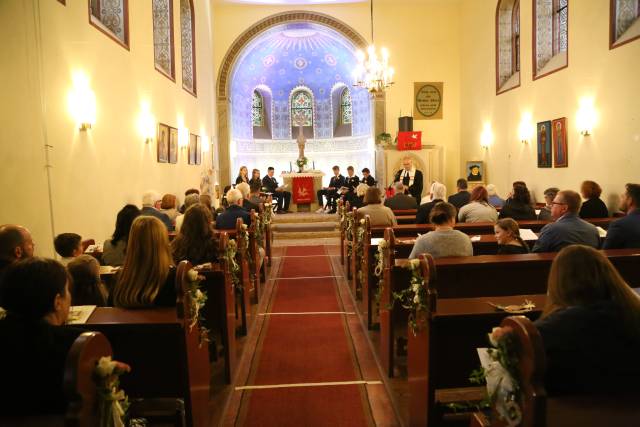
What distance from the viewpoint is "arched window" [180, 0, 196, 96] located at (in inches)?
459

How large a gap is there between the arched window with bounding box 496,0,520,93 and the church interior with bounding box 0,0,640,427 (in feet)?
0.19

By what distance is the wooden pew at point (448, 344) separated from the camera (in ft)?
8.50

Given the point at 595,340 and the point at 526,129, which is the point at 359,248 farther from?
the point at 526,129

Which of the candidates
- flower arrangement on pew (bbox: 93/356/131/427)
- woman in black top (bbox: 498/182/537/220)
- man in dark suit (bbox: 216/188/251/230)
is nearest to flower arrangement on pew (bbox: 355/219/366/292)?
man in dark suit (bbox: 216/188/251/230)

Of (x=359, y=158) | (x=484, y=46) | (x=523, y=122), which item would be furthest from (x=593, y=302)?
(x=359, y=158)

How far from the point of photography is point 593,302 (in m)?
1.88

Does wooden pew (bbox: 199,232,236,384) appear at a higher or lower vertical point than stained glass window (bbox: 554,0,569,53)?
lower

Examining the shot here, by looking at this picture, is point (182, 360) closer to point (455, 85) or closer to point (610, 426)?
point (610, 426)

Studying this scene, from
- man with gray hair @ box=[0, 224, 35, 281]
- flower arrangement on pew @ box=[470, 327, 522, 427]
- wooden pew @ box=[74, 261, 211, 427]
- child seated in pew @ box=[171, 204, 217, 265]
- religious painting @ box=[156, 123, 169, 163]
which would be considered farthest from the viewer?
religious painting @ box=[156, 123, 169, 163]

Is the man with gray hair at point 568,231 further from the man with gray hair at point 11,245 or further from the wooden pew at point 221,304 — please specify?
the man with gray hair at point 11,245

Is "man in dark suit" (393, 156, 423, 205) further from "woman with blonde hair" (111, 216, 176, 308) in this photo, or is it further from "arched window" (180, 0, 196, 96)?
"woman with blonde hair" (111, 216, 176, 308)

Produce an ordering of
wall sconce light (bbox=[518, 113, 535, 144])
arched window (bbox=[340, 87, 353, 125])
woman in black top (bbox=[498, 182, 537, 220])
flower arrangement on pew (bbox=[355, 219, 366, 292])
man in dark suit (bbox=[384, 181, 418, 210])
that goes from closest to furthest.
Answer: flower arrangement on pew (bbox=[355, 219, 366, 292])
woman in black top (bbox=[498, 182, 537, 220])
man in dark suit (bbox=[384, 181, 418, 210])
wall sconce light (bbox=[518, 113, 535, 144])
arched window (bbox=[340, 87, 353, 125])

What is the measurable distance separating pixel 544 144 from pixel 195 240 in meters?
8.03

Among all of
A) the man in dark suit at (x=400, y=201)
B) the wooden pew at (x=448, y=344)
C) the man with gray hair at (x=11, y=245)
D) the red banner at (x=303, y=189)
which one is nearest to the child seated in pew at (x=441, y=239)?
the wooden pew at (x=448, y=344)
